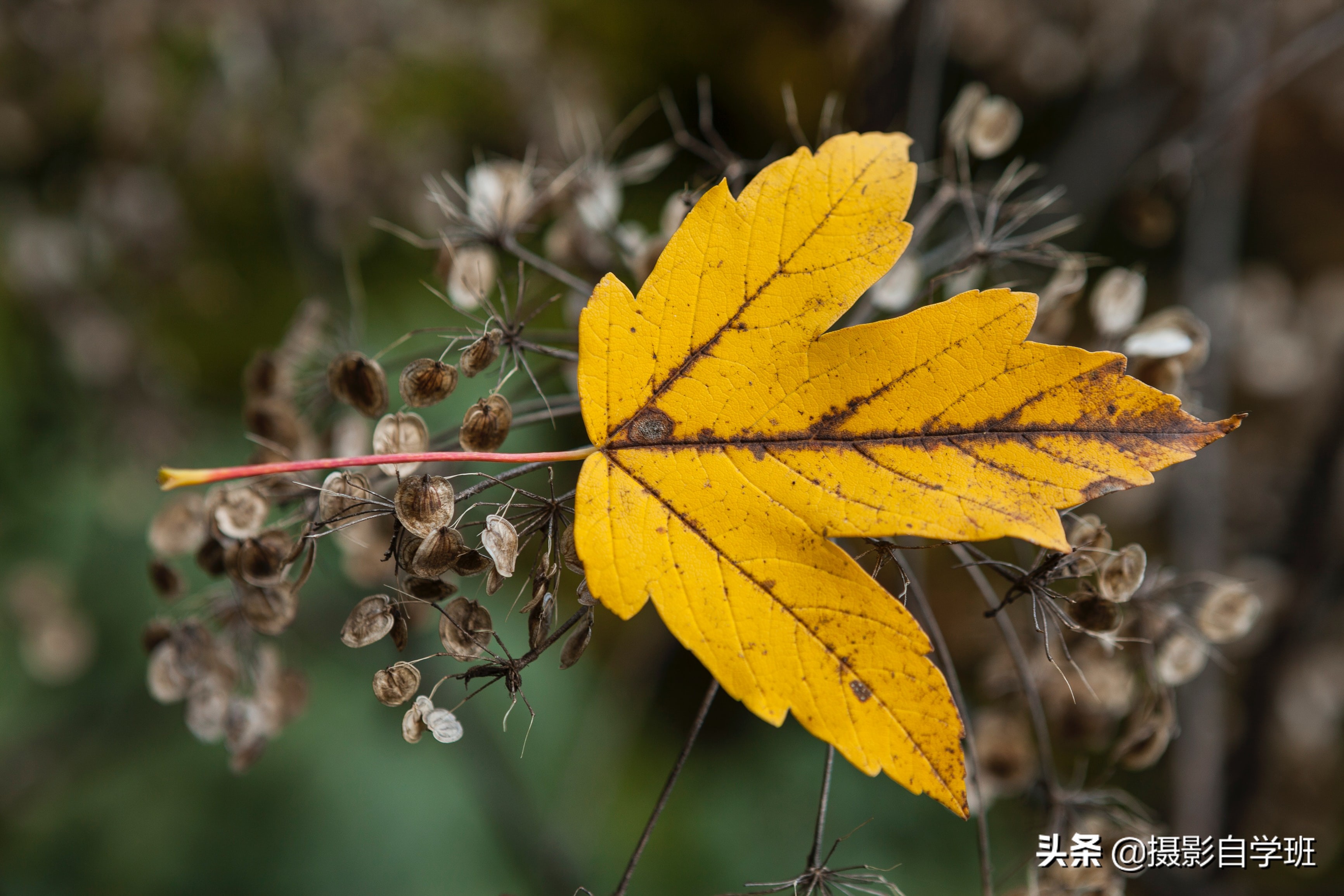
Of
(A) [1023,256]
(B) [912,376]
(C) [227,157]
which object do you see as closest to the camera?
(B) [912,376]

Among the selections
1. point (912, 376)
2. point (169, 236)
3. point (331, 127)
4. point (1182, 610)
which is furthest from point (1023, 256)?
point (169, 236)

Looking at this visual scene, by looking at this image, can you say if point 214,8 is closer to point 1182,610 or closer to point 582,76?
point 582,76

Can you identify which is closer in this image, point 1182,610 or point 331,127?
point 1182,610

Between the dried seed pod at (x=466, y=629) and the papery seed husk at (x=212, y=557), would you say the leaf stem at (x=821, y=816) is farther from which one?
the papery seed husk at (x=212, y=557)

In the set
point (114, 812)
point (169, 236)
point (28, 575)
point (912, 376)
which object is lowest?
point (114, 812)

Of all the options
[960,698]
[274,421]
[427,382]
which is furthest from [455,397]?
[960,698]

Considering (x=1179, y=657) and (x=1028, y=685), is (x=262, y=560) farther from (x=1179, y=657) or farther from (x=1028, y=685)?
(x=1179, y=657)

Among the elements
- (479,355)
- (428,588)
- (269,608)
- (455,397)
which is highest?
(479,355)
